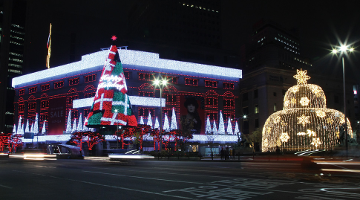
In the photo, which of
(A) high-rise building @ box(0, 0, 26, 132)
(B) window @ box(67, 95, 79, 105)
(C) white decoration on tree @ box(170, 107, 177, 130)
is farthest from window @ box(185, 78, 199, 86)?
(A) high-rise building @ box(0, 0, 26, 132)

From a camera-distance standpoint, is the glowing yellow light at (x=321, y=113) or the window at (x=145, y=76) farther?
the window at (x=145, y=76)

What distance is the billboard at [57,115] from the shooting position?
245ft

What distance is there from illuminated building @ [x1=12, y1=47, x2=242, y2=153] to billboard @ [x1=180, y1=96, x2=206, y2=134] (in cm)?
101

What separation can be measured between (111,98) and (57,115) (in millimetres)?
Result: 28044

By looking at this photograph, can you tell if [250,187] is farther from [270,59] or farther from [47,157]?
[270,59]

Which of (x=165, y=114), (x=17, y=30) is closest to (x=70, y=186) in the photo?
(x=165, y=114)

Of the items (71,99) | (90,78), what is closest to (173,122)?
(90,78)

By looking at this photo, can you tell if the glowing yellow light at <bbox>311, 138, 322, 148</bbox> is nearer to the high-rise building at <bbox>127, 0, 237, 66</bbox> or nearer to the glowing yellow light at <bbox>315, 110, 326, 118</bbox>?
the glowing yellow light at <bbox>315, 110, 326, 118</bbox>

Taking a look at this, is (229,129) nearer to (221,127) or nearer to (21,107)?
(221,127)

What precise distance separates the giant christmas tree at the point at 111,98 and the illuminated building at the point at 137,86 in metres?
12.3

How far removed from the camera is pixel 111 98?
54.5 m

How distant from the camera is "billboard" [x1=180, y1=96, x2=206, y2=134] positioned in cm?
7388

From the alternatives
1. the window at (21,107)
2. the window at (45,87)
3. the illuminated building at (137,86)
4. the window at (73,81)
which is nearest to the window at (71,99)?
the illuminated building at (137,86)

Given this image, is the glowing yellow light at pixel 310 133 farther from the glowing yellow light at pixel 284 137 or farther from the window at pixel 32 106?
the window at pixel 32 106
